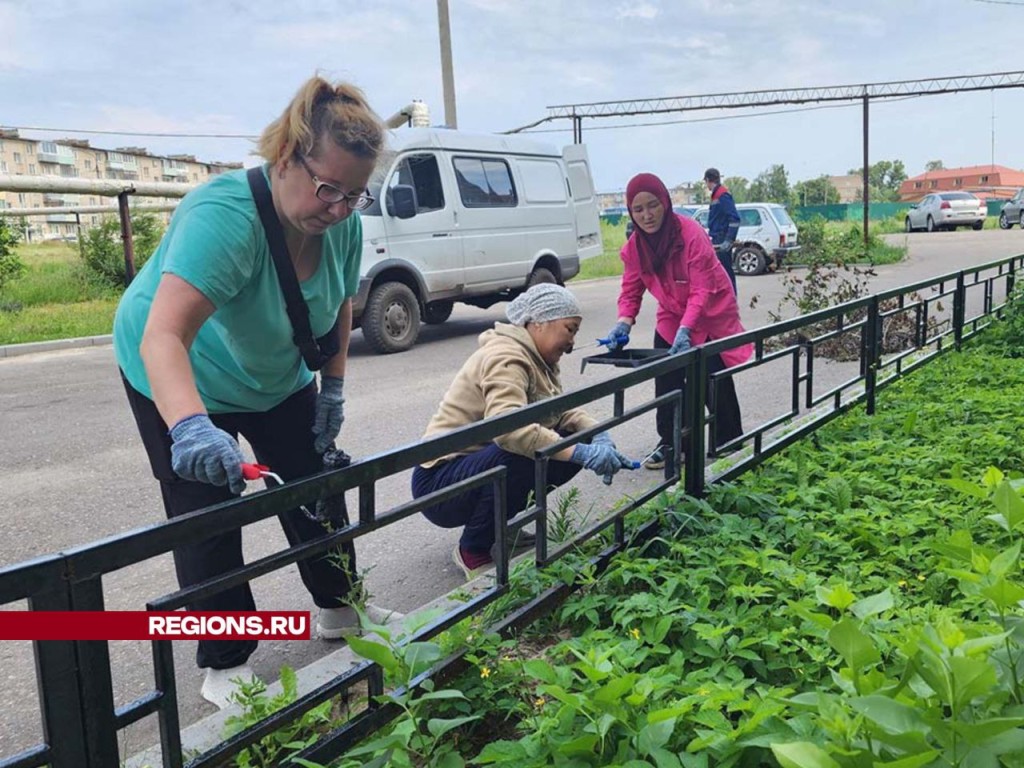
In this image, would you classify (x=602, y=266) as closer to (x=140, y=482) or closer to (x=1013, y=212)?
(x=140, y=482)

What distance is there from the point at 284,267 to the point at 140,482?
3.35 metres

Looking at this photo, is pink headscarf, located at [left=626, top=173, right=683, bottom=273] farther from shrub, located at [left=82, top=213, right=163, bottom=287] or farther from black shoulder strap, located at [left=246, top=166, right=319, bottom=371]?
shrub, located at [left=82, top=213, right=163, bottom=287]

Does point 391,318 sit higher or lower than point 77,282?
lower

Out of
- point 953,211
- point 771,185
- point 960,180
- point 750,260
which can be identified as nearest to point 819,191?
point 771,185

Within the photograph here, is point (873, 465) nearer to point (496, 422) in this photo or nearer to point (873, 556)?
point (873, 556)

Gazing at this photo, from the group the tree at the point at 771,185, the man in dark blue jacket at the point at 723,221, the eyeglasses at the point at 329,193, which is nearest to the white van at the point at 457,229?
the man in dark blue jacket at the point at 723,221

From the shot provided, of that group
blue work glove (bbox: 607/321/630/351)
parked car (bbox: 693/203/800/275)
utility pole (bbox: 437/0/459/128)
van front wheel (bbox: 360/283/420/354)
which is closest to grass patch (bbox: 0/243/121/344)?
van front wheel (bbox: 360/283/420/354)

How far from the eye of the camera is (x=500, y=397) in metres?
3.20

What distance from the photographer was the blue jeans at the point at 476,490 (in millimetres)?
3373

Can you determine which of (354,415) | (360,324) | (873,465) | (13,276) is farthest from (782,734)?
(13,276)

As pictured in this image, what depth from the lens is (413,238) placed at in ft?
32.5

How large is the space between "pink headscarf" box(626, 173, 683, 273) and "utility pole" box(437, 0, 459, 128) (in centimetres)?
1379

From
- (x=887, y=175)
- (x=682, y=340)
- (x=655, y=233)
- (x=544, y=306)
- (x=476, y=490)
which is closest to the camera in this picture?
(x=544, y=306)

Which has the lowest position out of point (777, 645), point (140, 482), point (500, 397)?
point (140, 482)
